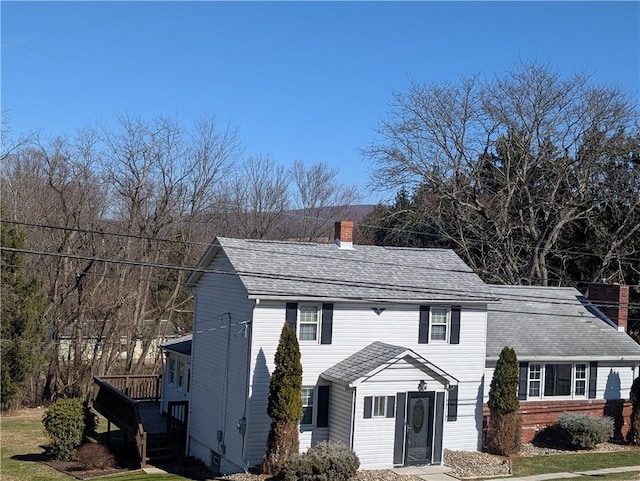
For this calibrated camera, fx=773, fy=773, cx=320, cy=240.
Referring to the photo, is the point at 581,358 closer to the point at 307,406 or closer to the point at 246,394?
the point at 307,406

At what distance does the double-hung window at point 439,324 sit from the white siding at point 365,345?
0.31m

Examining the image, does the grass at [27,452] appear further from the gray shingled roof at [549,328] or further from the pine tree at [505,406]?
the gray shingled roof at [549,328]

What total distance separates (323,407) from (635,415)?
1292 cm

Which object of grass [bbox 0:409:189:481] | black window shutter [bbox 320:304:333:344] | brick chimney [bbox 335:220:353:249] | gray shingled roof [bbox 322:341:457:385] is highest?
brick chimney [bbox 335:220:353:249]

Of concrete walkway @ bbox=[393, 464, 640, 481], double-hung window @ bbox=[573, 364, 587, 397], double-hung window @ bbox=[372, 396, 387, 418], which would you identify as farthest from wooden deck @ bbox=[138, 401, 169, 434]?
double-hung window @ bbox=[573, 364, 587, 397]

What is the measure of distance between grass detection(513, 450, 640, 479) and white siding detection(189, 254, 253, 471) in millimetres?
8977

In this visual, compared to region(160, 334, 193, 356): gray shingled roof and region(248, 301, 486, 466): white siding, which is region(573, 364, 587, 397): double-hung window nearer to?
region(248, 301, 486, 466): white siding

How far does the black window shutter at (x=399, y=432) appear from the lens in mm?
24000

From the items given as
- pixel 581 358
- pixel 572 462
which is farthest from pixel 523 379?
pixel 572 462

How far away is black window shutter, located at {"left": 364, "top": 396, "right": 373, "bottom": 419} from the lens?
23578mm

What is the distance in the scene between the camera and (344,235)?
28.3m

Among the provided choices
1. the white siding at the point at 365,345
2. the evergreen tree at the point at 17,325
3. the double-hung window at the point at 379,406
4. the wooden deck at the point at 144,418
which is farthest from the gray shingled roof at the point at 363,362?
the evergreen tree at the point at 17,325

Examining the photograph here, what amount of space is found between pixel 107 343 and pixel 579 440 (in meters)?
25.9

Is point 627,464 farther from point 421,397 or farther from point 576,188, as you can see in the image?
point 576,188
